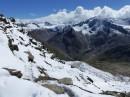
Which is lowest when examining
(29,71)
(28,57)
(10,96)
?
(10,96)

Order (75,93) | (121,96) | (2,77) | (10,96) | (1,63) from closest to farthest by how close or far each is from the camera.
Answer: (10,96)
(2,77)
(75,93)
(121,96)
(1,63)

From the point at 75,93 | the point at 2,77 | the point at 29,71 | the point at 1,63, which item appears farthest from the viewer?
the point at 29,71

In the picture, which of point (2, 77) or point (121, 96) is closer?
point (2, 77)

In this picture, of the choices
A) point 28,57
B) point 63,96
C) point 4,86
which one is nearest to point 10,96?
point 4,86

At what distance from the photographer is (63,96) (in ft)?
85.0

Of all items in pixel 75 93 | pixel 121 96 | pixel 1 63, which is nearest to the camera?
pixel 75 93

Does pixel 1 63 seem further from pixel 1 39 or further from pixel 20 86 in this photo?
pixel 1 39

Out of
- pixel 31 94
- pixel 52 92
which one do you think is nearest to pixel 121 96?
pixel 52 92

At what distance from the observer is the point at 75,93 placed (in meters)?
26.5

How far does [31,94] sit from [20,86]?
1278 millimetres

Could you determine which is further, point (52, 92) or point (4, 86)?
point (52, 92)

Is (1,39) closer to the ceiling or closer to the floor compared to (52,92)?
closer to the ceiling

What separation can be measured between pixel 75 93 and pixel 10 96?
623 cm

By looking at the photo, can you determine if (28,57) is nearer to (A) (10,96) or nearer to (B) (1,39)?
(B) (1,39)
